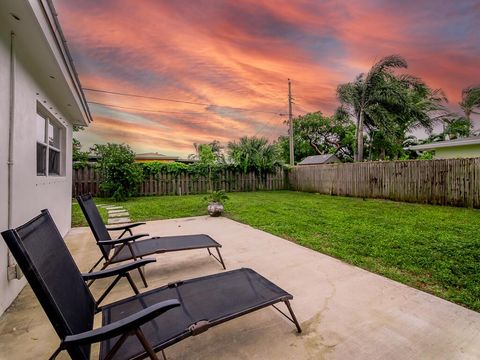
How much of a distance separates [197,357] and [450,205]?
946cm

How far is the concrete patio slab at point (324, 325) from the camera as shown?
1.71 metres

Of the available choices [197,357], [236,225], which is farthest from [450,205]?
[197,357]

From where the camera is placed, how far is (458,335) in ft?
6.10

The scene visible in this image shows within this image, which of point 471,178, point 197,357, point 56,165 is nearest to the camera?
point 197,357

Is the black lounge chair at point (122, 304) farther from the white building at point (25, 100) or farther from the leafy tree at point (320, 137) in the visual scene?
the leafy tree at point (320, 137)

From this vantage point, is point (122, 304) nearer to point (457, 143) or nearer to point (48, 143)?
point (48, 143)

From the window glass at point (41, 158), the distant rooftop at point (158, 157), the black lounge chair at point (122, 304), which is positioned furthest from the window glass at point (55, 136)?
the distant rooftop at point (158, 157)

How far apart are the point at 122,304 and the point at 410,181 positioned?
395 inches

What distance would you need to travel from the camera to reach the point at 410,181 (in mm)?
8781

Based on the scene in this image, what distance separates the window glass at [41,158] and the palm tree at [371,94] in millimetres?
17042

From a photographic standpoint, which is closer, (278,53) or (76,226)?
(76,226)

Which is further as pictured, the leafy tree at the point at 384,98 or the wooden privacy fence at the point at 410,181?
the leafy tree at the point at 384,98

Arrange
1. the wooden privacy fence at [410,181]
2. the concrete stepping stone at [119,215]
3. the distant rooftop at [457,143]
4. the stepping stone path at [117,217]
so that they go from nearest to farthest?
the stepping stone path at [117,217], the concrete stepping stone at [119,215], the wooden privacy fence at [410,181], the distant rooftop at [457,143]

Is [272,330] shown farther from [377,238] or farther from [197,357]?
[377,238]
